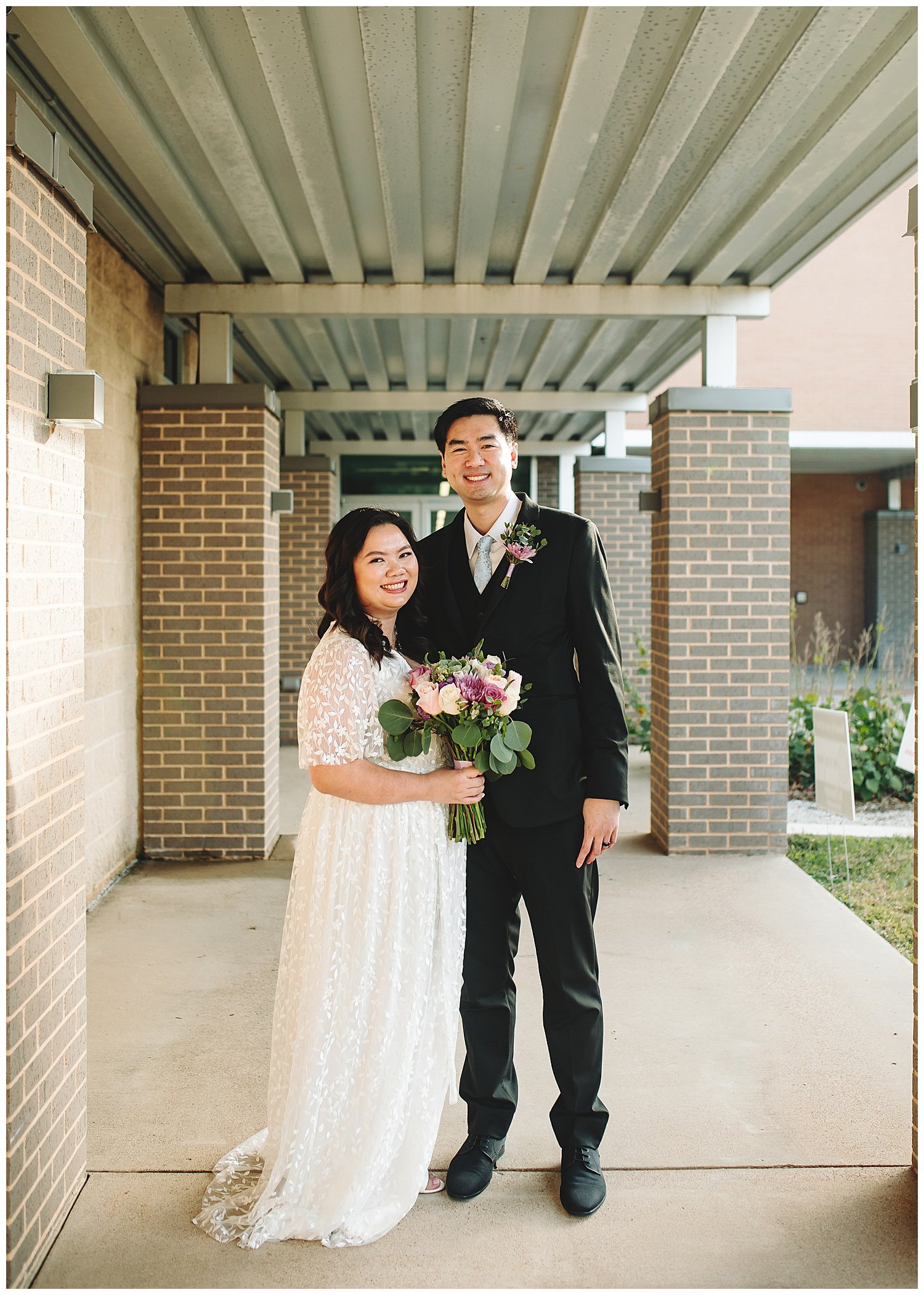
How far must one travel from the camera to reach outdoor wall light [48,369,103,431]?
2.49 m

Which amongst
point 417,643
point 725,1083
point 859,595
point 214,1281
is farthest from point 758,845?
point 859,595

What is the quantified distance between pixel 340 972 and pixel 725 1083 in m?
1.64

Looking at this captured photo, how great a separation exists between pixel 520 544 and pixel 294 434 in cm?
864

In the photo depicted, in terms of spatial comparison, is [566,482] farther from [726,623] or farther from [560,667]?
[560,667]

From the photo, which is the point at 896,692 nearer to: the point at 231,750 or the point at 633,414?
the point at 231,750

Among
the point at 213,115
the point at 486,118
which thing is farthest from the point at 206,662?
the point at 486,118

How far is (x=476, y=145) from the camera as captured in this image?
14.6 feet

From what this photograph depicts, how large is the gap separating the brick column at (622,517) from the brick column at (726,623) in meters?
4.62

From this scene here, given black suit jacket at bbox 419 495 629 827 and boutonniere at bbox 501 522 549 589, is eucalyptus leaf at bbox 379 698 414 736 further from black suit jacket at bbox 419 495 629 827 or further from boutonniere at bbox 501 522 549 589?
boutonniere at bbox 501 522 549 589

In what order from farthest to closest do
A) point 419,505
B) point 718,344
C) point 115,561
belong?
point 419,505, point 718,344, point 115,561

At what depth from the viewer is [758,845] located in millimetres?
6488

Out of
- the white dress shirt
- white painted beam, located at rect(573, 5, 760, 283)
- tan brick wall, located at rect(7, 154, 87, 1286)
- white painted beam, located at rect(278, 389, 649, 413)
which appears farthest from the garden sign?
white painted beam, located at rect(278, 389, 649, 413)

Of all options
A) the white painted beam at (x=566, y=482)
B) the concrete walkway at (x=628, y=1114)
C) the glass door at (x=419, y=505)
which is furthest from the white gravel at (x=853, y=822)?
the glass door at (x=419, y=505)

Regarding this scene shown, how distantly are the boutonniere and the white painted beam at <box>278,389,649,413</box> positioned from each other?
7.36 m
